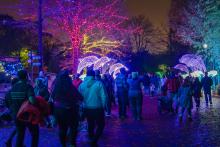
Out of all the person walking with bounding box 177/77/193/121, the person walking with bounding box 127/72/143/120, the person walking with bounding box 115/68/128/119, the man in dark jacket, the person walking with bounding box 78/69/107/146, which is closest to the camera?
the man in dark jacket

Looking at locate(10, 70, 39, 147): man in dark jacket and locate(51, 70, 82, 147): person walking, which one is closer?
locate(10, 70, 39, 147): man in dark jacket

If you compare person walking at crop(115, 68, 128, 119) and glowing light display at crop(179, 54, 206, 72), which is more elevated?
glowing light display at crop(179, 54, 206, 72)

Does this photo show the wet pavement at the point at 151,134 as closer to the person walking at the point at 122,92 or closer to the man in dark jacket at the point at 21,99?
the person walking at the point at 122,92

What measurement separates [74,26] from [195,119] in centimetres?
1688

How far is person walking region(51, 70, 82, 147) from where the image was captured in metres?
10.3

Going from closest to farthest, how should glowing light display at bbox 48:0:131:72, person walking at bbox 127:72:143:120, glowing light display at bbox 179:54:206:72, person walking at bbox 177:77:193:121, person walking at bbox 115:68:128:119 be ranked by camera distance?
person walking at bbox 177:77:193:121
person walking at bbox 127:72:143:120
person walking at bbox 115:68:128:119
glowing light display at bbox 48:0:131:72
glowing light display at bbox 179:54:206:72

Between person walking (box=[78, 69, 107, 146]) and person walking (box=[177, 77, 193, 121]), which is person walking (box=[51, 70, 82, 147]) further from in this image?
person walking (box=[177, 77, 193, 121])

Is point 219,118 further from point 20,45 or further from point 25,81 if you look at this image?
point 20,45

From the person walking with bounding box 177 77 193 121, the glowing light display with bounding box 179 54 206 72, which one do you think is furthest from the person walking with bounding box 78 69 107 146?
the glowing light display with bounding box 179 54 206 72

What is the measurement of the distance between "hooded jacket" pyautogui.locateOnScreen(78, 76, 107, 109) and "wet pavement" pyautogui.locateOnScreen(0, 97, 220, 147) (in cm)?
95

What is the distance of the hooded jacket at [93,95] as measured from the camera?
11133 millimetres

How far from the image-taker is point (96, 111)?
36.4ft

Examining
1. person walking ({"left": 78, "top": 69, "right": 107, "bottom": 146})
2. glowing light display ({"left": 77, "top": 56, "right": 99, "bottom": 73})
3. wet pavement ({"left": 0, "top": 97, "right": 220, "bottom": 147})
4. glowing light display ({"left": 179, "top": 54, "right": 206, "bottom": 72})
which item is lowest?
wet pavement ({"left": 0, "top": 97, "right": 220, "bottom": 147})

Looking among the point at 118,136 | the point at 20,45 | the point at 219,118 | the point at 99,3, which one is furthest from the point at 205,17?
the point at 118,136
